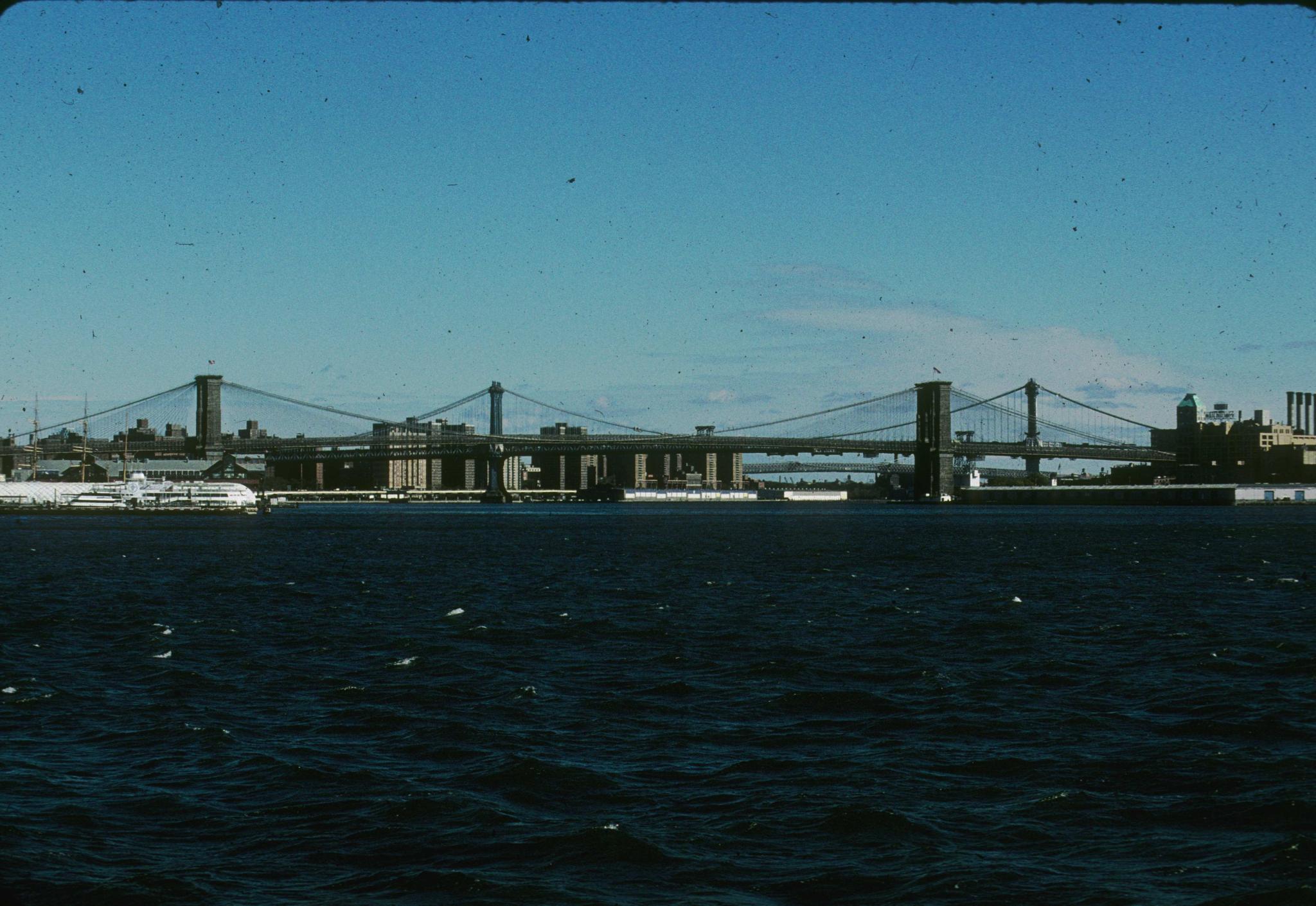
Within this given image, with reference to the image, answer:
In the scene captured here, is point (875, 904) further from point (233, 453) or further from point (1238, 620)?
point (233, 453)

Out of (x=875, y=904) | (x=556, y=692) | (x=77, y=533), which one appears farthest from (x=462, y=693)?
(x=77, y=533)

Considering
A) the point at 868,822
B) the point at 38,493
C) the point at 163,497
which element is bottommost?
the point at 868,822

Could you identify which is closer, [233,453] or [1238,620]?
[1238,620]

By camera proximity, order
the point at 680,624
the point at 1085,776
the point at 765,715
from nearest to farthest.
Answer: the point at 1085,776 → the point at 765,715 → the point at 680,624

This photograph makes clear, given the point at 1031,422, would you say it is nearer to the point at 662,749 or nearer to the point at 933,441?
the point at 933,441

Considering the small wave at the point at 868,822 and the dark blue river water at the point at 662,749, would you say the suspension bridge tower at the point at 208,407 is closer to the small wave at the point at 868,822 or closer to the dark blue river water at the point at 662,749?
the dark blue river water at the point at 662,749

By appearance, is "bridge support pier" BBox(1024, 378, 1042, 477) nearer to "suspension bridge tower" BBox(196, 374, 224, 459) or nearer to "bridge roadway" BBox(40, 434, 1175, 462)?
"bridge roadway" BBox(40, 434, 1175, 462)

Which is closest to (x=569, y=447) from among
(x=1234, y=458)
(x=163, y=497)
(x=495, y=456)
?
(x=495, y=456)
